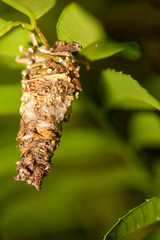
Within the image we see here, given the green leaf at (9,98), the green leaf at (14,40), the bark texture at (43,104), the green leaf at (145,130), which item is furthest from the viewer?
the green leaf at (145,130)

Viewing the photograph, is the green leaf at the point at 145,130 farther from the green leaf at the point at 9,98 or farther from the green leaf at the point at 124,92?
the green leaf at the point at 9,98

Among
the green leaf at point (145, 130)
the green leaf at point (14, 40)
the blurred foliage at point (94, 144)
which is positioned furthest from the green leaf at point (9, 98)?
the green leaf at point (145, 130)

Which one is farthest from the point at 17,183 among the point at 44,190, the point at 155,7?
the point at 155,7

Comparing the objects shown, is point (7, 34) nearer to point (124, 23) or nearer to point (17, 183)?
point (124, 23)

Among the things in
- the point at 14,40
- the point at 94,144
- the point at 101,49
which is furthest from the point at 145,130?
the point at 14,40

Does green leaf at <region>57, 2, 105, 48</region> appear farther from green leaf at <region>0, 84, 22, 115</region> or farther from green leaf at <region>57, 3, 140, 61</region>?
green leaf at <region>0, 84, 22, 115</region>

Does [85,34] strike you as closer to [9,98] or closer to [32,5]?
[32,5]

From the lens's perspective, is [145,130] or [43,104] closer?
[43,104]
